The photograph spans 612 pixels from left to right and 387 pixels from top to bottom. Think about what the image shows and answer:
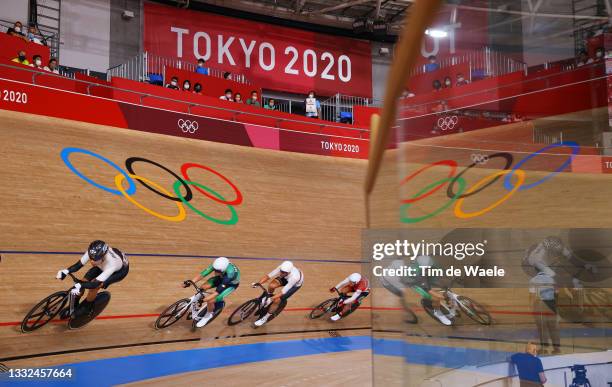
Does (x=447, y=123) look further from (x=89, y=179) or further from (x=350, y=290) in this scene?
(x=350, y=290)

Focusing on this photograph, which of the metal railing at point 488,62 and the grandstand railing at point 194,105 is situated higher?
the grandstand railing at point 194,105

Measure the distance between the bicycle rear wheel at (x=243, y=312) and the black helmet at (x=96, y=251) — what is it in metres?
2.38

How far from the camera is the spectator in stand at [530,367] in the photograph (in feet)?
4.62

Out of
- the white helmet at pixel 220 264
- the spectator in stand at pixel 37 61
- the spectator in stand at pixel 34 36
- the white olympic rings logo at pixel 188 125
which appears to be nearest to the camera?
the white helmet at pixel 220 264

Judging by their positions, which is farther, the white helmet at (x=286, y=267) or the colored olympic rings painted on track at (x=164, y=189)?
the white helmet at (x=286, y=267)

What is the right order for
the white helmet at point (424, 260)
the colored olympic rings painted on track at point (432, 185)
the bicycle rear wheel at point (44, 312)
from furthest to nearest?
1. the bicycle rear wheel at point (44, 312)
2. the white helmet at point (424, 260)
3. the colored olympic rings painted on track at point (432, 185)

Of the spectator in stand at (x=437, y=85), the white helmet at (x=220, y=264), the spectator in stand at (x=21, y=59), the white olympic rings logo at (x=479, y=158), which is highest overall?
the spectator in stand at (x=21, y=59)

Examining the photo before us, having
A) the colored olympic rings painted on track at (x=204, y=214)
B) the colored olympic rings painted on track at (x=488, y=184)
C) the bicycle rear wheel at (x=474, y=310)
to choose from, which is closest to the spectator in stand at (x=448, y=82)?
the colored olympic rings painted on track at (x=488, y=184)

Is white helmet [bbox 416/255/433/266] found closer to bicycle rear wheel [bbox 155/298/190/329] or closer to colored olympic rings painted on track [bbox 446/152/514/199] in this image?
colored olympic rings painted on track [bbox 446/152/514/199]

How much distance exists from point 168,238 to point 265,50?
30.4 ft

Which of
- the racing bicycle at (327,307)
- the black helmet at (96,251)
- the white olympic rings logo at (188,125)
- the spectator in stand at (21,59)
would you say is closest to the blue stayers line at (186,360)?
the racing bicycle at (327,307)

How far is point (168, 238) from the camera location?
8.95m

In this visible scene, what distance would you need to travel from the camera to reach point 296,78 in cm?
1716

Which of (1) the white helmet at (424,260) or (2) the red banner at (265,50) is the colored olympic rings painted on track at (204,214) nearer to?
(2) the red banner at (265,50)
